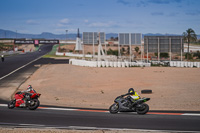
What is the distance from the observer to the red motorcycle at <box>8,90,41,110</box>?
1491 cm

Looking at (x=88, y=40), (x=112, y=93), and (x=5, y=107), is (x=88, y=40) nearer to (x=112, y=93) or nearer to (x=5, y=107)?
(x=112, y=93)

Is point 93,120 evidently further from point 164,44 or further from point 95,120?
point 164,44

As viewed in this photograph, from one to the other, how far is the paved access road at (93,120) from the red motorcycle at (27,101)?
420 mm

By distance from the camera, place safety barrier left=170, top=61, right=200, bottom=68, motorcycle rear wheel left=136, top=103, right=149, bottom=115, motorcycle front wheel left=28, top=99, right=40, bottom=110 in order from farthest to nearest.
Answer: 1. safety barrier left=170, top=61, right=200, bottom=68
2. motorcycle front wheel left=28, top=99, right=40, bottom=110
3. motorcycle rear wheel left=136, top=103, right=149, bottom=115

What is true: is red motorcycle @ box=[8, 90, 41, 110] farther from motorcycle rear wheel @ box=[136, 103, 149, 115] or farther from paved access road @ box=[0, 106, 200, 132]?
motorcycle rear wheel @ box=[136, 103, 149, 115]

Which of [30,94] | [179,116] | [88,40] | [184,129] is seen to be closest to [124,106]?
[179,116]

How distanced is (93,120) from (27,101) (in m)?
4.46

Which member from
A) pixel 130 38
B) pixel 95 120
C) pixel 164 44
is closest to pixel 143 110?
pixel 95 120

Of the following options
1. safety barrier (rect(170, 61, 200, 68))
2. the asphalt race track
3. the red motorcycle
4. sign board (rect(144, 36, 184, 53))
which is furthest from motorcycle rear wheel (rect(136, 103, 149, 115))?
sign board (rect(144, 36, 184, 53))

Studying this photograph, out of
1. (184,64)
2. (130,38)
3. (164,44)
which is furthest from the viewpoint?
(130,38)

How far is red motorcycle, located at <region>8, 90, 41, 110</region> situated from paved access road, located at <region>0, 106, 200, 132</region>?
0.42 meters

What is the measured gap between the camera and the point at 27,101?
1500 cm

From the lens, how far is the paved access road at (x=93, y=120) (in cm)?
1135

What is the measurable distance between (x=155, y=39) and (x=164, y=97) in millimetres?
31325
